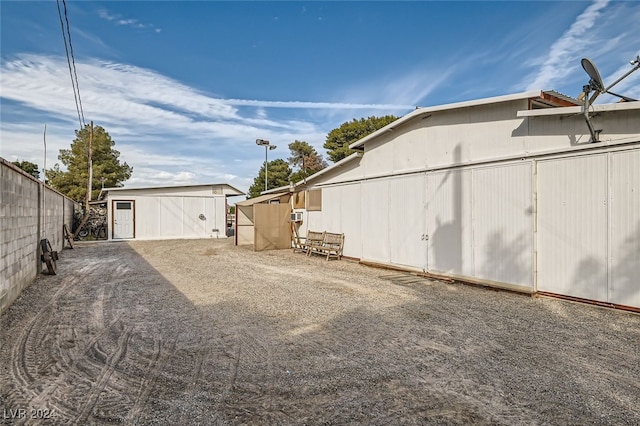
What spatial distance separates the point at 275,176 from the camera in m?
34.2

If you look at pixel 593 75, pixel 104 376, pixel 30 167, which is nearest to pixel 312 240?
pixel 593 75

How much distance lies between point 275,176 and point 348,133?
332 inches

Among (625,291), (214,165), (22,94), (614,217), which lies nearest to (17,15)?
(22,94)

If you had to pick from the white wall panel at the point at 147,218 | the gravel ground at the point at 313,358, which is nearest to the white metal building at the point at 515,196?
the gravel ground at the point at 313,358

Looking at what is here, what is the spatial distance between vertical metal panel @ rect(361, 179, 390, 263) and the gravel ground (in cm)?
323

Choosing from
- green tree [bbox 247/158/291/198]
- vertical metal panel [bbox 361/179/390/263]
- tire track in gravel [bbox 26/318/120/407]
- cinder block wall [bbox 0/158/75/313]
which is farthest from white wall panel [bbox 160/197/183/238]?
tire track in gravel [bbox 26/318/120/407]

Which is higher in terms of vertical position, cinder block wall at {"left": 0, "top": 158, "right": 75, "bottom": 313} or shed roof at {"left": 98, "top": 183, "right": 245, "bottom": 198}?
shed roof at {"left": 98, "top": 183, "right": 245, "bottom": 198}

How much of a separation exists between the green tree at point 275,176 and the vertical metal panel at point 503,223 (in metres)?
27.4

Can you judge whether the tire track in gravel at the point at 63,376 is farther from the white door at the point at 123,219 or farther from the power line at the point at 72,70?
the white door at the point at 123,219

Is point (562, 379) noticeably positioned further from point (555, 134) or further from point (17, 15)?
point (17, 15)

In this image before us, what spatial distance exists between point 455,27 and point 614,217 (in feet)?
26.1

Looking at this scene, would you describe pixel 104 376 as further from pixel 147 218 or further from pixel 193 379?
pixel 147 218

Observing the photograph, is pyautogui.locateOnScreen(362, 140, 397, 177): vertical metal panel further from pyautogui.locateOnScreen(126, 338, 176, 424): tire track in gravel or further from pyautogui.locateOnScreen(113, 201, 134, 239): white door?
pyautogui.locateOnScreen(113, 201, 134, 239): white door

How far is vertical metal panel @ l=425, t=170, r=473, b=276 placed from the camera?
7.66m
